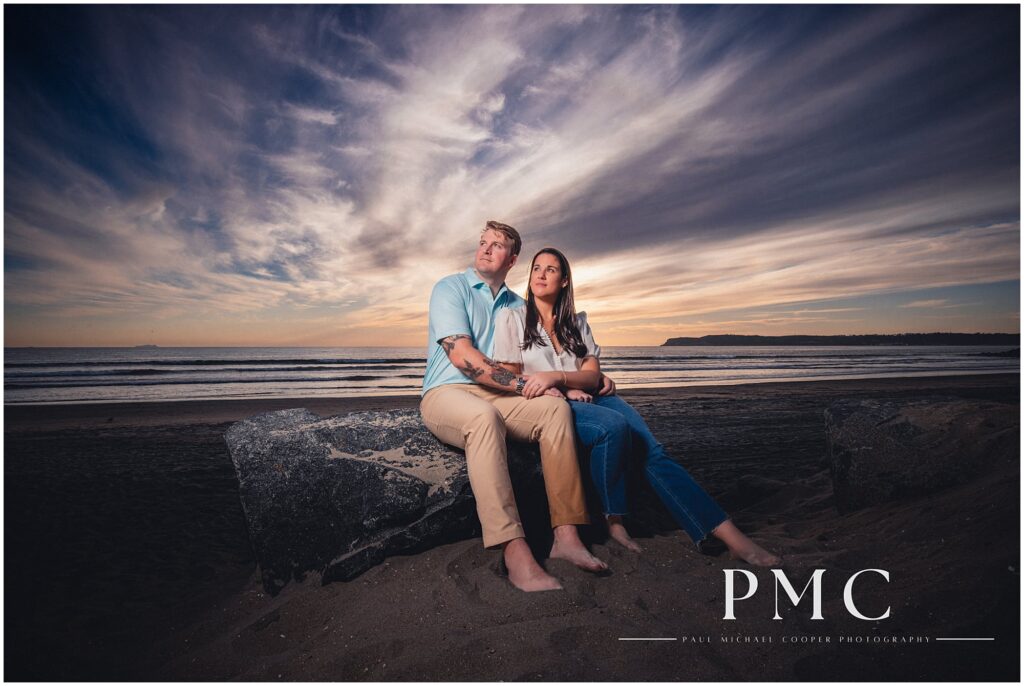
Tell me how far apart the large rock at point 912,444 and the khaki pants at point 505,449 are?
2500mm

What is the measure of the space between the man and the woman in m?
0.18

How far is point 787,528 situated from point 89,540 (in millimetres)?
5075

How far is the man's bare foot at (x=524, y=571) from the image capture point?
2.44 meters

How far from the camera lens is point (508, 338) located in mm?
3412

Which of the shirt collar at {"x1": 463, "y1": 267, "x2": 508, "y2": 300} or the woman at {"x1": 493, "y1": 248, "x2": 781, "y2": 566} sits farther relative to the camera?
the shirt collar at {"x1": 463, "y1": 267, "x2": 508, "y2": 300}

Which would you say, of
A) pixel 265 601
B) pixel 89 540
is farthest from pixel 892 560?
pixel 89 540

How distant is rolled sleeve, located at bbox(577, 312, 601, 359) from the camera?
3.68 metres

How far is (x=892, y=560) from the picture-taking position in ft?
8.54

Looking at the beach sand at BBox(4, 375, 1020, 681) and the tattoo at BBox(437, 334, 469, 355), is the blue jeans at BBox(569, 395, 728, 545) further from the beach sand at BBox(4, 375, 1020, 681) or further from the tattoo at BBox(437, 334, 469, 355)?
the tattoo at BBox(437, 334, 469, 355)

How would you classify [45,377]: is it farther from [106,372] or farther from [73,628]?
[73,628]

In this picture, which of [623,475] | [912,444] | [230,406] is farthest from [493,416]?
[230,406]

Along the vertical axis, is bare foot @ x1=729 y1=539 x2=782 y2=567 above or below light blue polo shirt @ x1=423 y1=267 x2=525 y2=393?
below

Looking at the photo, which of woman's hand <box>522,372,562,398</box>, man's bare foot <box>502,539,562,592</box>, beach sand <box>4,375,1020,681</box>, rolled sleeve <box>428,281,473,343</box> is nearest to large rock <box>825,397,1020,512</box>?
beach sand <box>4,375,1020,681</box>

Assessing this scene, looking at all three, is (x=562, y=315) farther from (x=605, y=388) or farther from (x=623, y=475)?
(x=623, y=475)
